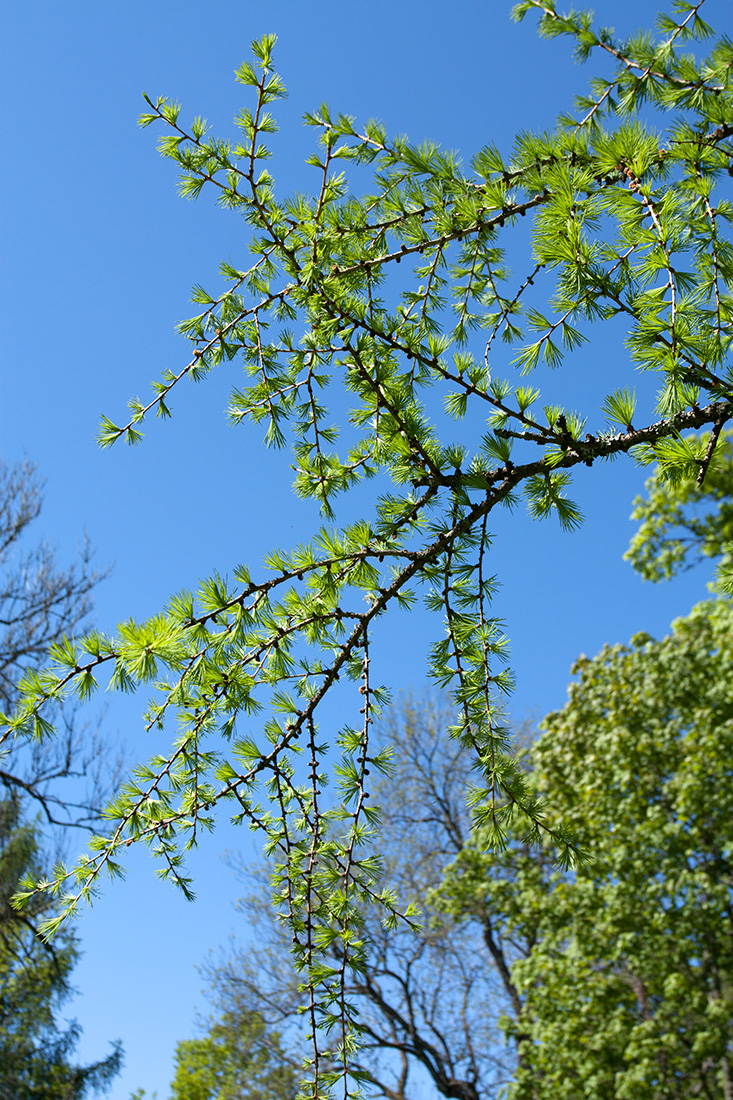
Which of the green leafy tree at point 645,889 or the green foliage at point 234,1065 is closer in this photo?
the green leafy tree at point 645,889

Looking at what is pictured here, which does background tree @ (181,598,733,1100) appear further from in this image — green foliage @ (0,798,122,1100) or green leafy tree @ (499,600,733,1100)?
green foliage @ (0,798,122,1100)

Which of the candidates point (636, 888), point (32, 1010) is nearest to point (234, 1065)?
point (32, 1010)

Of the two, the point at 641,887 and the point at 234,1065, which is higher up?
the point at 641,887

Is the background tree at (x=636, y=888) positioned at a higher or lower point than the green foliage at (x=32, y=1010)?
higher

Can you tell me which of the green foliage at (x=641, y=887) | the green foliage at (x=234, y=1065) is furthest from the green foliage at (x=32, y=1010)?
the green foliage at (x=641, y=887)

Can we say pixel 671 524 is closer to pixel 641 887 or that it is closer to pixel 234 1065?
pixel 641 887

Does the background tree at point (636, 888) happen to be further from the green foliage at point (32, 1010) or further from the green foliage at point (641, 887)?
the green foliage at point (32, 1010)

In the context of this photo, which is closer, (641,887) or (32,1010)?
(641,887)

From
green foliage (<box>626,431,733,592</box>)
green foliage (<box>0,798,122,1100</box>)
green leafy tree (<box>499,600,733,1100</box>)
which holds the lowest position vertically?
green foliage (<box>0,798,122,1100</box>)

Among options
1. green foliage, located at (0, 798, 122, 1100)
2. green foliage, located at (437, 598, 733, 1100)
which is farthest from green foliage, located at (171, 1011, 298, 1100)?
green foliage, located at (437, 598, 733, 1100)

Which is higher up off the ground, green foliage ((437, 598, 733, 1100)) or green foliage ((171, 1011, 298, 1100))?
green foliage ((437, 598, 733, 1100))

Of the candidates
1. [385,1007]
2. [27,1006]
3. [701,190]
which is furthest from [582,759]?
[27,1006]

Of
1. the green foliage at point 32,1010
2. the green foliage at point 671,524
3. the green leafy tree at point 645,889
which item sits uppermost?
the green foliage at point 671,524

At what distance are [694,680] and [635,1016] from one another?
3.43 metres
